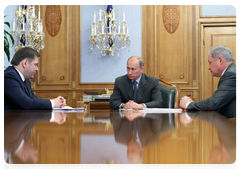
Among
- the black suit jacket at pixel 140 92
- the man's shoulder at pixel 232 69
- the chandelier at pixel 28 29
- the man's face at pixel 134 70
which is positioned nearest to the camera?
the man's shoulder at pixel 232 69

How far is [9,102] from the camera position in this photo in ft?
6.64

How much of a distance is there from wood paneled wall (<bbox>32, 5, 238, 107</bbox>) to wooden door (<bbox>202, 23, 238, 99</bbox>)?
0.08m

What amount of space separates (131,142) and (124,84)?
7.45 feet

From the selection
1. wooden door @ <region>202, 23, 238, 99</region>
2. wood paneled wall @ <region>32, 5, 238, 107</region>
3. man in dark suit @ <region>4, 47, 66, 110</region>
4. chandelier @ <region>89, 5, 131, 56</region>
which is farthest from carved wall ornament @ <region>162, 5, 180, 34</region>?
man in dark suit @ <region>4, 47, 66, 110</region>

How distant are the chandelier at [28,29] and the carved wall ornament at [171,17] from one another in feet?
7.89

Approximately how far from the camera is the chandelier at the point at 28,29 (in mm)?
4328

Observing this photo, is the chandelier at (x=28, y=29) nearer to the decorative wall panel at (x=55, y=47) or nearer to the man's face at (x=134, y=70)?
the decorative wall panel at (x=55, y=47)

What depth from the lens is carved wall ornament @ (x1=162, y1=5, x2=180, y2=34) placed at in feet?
15.5

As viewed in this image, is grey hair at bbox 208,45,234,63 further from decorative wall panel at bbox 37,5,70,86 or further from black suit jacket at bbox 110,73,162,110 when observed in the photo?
decorative wall panel at bbox 37,5,70,86

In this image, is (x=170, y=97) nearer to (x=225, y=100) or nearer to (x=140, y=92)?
(x=140, y=92)

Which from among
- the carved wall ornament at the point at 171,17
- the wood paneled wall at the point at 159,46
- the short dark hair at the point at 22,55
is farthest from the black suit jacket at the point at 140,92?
the carved wall ornament at the point at 171,17

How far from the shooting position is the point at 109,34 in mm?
4633
